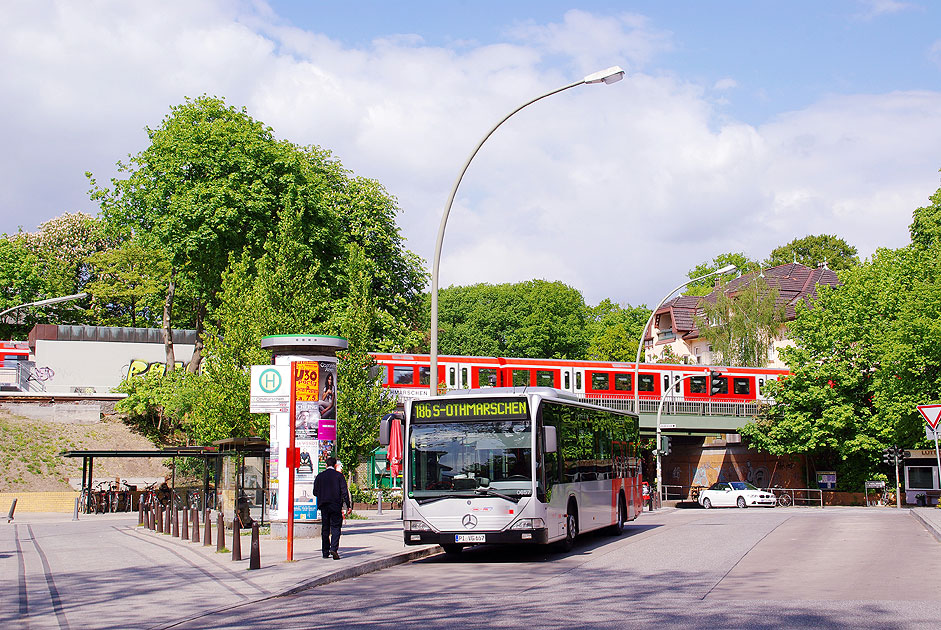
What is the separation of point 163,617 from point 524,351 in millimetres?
73710

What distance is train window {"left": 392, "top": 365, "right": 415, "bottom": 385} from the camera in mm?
43844

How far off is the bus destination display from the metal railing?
39132mm

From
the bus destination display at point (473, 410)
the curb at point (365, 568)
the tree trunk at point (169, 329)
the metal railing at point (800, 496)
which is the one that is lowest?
the metal railing at point (800, 496)

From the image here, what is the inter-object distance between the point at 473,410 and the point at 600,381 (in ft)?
111

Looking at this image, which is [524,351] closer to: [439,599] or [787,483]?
[787,483]

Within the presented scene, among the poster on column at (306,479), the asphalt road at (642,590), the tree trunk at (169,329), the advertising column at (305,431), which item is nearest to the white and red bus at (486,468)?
the asphalt road at (642,590)

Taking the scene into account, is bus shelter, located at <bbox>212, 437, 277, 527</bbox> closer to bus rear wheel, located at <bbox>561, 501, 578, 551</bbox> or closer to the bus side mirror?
bus rear wheel, located at <bbox>561, 501, 578, 551</bbox>

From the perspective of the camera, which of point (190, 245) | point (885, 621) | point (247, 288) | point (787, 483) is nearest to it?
point (885, 621)

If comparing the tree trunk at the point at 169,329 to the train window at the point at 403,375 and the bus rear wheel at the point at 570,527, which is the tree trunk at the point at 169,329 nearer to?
the train window at the point at 403,375

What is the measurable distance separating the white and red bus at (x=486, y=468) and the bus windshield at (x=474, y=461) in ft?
0.05

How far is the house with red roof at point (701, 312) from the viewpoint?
2857 inches

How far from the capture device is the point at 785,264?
85688 mm

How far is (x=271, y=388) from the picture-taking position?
1847 cm

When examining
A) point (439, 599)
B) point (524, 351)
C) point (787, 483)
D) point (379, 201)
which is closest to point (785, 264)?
point (524, 351)
